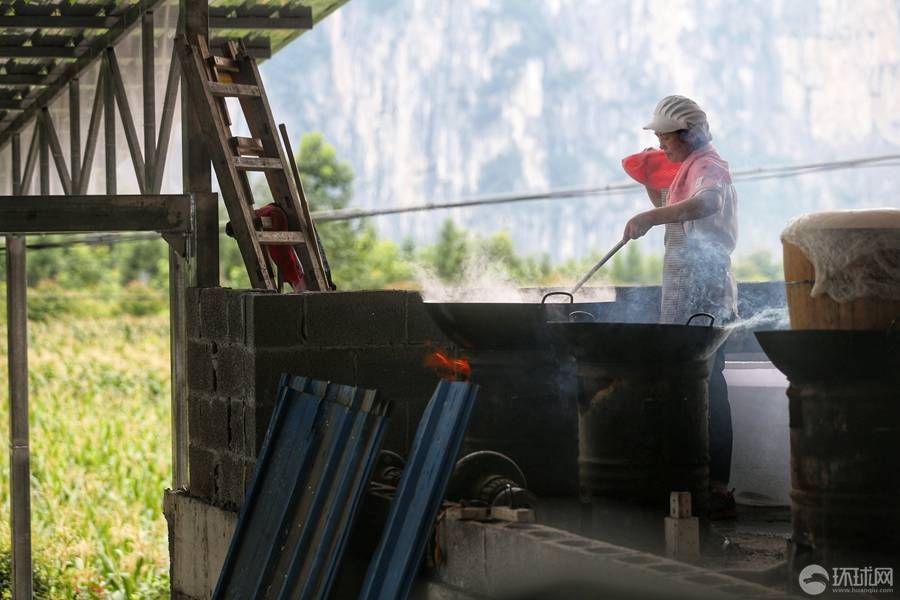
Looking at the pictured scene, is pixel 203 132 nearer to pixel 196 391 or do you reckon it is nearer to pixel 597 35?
pixel 196 391

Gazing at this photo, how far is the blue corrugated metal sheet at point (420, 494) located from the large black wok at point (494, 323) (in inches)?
28.6

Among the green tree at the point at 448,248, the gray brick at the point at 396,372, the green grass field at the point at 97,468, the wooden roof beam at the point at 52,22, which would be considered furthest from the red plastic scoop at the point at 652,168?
the green tree at the point at 448,248

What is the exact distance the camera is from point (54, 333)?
4628cm

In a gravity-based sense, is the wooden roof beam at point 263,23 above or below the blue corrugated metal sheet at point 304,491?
above

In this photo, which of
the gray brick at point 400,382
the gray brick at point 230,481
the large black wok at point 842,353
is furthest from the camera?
the gray brick at point 230,481

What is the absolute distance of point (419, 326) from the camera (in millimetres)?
6625

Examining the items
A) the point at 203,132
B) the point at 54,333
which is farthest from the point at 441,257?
the point at 203,132

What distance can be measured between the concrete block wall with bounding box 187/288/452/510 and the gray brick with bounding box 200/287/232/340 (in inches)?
6.0

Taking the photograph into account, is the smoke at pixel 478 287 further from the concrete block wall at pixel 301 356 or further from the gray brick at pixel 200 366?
the gray brick at pixel 200 366

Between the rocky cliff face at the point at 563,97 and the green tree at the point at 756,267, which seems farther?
the rocky cliff face at the point at 563,97

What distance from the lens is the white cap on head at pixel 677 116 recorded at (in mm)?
5602

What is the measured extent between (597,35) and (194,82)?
370ft

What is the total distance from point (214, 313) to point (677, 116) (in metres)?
2.91

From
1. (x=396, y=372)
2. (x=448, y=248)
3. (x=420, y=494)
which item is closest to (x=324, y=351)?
(x=396, y=372)
